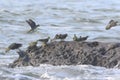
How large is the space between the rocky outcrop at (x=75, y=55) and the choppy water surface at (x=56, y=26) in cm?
10

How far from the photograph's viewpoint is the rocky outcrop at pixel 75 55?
8.93 meters

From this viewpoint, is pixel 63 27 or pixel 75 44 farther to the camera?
pixel 63 27

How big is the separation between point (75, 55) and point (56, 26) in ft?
23.2

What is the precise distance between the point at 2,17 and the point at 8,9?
188cm

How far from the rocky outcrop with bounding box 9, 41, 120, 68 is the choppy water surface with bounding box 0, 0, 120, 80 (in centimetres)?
10

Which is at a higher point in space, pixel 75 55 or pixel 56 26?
pixel 56 26

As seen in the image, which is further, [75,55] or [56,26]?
[56,26]

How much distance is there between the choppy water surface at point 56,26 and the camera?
887 centimetres

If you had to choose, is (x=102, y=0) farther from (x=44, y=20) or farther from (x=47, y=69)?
(x=47, y=69)

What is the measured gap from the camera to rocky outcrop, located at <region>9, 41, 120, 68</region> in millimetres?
8930

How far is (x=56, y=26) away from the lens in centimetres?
1605

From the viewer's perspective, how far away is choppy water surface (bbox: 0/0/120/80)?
8867mm

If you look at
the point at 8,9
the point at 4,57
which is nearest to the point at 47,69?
the point at 4,57

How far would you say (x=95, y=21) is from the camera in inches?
690
